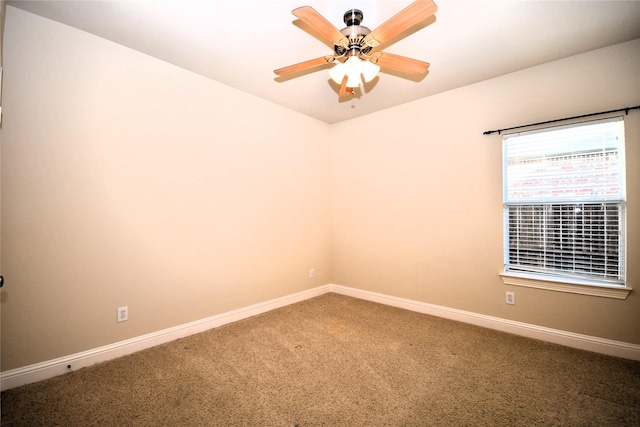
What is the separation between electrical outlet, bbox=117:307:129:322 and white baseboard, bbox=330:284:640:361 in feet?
9.13

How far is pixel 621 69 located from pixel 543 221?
137cm

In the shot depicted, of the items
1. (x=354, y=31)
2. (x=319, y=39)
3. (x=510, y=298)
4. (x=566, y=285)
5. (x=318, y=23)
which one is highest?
(x=319, y=39)

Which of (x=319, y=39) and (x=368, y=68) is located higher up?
(x=319, y=39)

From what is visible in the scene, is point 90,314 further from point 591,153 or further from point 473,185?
point 591,153

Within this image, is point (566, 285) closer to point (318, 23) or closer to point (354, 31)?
point (354, 31)

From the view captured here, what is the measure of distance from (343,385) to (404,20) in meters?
2.34

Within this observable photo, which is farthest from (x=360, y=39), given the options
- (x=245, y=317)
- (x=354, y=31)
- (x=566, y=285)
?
(x=245, y=317)

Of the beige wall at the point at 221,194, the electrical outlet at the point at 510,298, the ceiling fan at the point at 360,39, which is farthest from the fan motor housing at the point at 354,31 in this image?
the electrical outlet at the point at 510,298

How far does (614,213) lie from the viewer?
238cm

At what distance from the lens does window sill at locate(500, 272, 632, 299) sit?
2.34 metres

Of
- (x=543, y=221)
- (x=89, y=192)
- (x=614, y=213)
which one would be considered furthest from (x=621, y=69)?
(x=89, y=192)

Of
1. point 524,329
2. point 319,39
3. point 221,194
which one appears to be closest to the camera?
point 319,39

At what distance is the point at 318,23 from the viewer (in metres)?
1.59

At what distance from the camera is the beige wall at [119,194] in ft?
6.50
